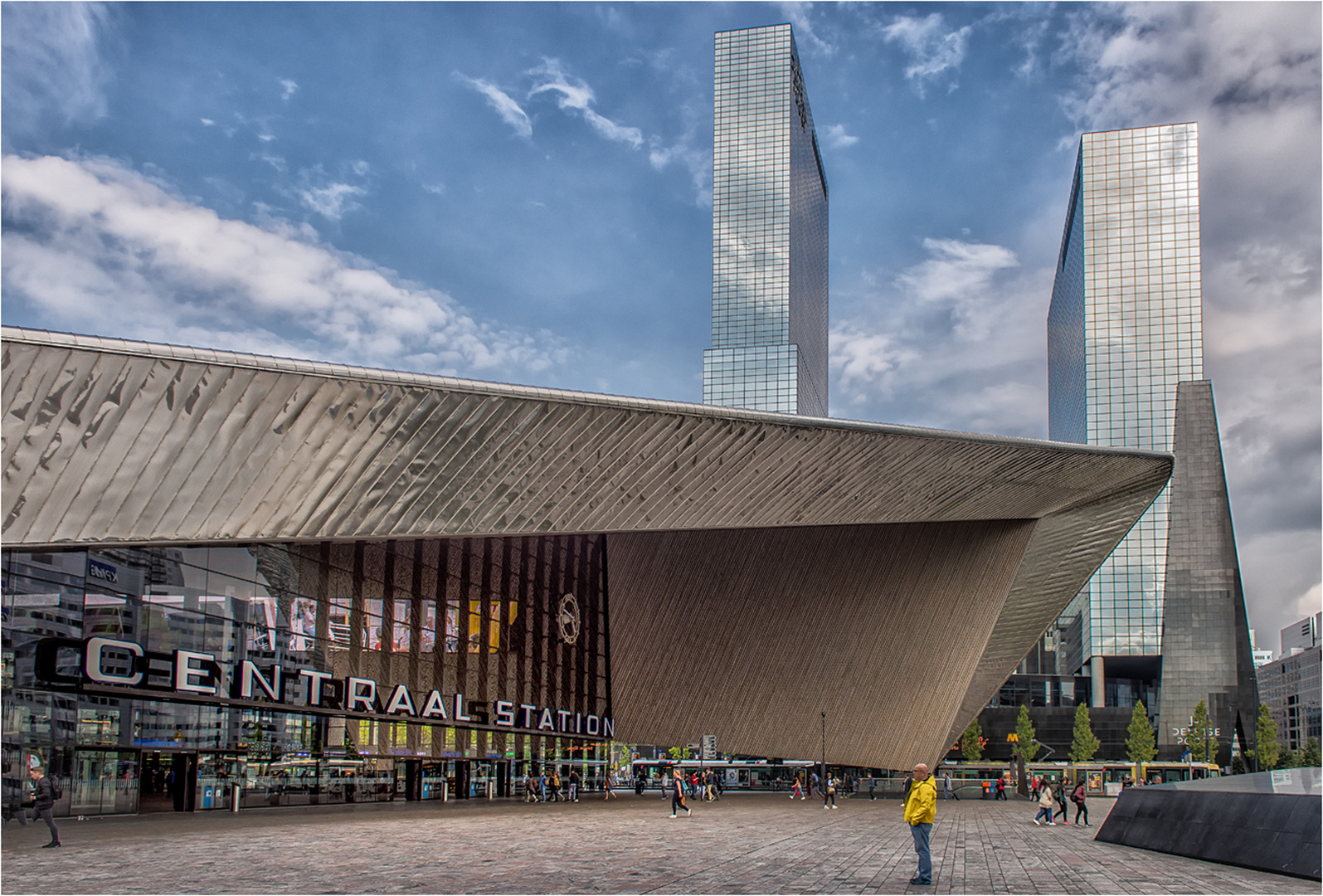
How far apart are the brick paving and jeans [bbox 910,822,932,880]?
17 cm

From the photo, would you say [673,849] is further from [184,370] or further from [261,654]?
[261,654]

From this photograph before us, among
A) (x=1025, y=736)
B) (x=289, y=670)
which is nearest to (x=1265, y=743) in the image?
(x=1025, y=736)

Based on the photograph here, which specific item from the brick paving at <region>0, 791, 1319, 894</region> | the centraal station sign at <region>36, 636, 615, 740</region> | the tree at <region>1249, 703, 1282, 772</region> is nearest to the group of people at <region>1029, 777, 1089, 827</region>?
the brick paving at <region>0, 791, 1319, 894</region>

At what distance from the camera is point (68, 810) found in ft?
69.1

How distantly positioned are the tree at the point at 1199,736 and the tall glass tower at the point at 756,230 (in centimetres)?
5347

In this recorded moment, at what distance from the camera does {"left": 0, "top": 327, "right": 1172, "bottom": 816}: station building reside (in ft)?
53.7

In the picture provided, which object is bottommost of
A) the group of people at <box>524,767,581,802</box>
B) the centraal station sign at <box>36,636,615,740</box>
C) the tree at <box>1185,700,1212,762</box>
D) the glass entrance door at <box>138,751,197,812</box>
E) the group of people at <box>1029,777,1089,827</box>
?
Answer: the tree at <box>1185,700,1212,762</box>

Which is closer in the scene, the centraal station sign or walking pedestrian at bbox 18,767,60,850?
walking pedestrian at bbox 18,767,60,850

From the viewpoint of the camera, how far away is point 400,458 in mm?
18312

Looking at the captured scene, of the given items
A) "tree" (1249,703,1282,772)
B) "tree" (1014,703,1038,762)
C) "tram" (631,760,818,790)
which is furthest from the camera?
"tree" (1249,703,1282,772)

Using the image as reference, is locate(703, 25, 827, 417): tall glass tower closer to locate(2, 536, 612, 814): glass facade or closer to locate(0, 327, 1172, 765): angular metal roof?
locate(2, 536, 612, 814): glass facade

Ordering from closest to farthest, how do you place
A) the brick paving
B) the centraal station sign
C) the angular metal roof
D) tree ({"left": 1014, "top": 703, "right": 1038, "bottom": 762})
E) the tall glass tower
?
the brick paving → the angular metal roof → the centraal station sign → tree ({"left": 1014, "top": 703, "right": 1038, "bottom": 762}) → the tall glass tower

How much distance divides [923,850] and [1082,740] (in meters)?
80.4

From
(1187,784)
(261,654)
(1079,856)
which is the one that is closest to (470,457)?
(261,654)
